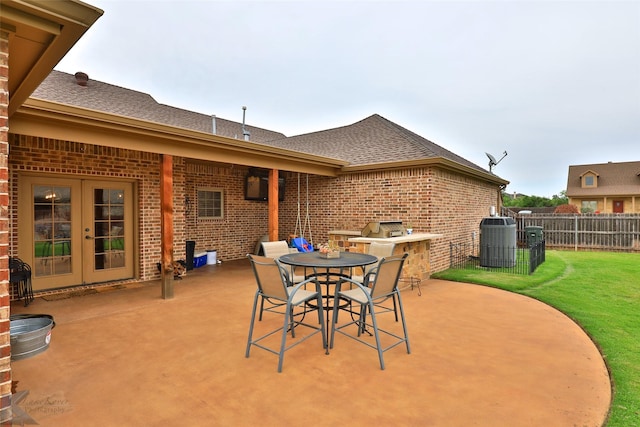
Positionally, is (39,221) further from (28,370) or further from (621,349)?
(621,349)

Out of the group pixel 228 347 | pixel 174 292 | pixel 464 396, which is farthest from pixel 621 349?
pixel 174 292

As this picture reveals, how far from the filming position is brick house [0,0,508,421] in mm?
2584

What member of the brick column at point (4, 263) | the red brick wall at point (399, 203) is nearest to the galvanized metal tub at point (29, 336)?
the brick column at point (4, 263)

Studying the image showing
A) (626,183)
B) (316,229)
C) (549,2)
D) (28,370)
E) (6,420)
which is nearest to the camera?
(6,420)

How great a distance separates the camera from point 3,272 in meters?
1.86

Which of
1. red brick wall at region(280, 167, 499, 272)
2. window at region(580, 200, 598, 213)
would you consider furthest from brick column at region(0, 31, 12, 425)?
window at region(580, 200, 598, 213)


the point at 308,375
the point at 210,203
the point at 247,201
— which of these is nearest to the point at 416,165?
the point at 247,201

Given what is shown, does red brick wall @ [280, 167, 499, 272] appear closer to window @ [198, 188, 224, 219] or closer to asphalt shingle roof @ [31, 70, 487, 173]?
asphalt shingle roof @ [31, 70, 487, 173]

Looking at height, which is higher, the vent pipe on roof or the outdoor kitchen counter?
the vent pipe on roof

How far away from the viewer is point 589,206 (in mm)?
21406

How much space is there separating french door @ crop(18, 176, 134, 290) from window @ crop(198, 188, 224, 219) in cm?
251

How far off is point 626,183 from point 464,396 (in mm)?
25834

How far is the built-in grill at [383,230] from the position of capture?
646 cm

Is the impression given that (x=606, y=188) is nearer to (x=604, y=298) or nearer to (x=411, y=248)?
(x=604, y=298)
